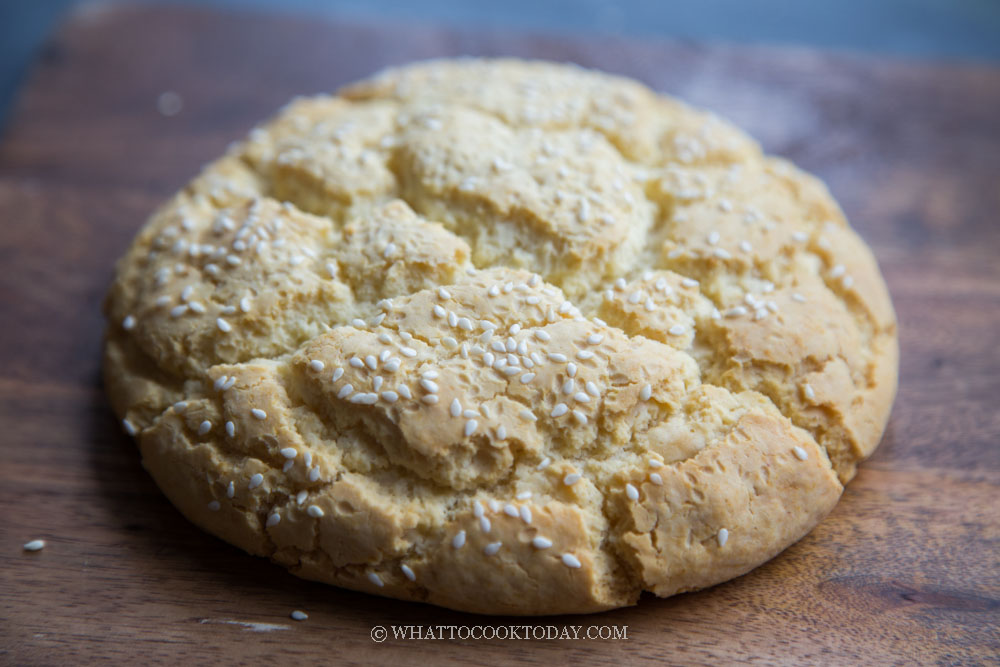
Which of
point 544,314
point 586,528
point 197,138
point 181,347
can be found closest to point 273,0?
point 197,138

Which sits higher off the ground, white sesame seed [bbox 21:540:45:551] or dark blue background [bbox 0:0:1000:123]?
dark blue background [bbox 0:0:1000:123]

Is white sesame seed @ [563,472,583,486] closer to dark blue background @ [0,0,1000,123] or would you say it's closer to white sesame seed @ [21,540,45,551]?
white sesame seed @ [21,540,45,551]

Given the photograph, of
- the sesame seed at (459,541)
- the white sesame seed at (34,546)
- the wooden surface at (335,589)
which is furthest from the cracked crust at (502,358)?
the white sesame seed at (34,546)

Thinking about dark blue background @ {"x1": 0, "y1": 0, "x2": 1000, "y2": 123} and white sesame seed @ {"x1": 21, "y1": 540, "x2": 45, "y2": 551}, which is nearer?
white sesame seed @ {"x1": 21, "y1": 540, "x2": 45, "y2": 551}

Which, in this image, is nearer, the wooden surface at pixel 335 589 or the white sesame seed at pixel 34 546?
the wooden surface at pixel 335 589

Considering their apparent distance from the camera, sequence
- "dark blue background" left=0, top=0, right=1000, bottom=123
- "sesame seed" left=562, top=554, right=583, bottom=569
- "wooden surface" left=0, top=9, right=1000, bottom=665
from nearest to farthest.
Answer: "sesame seed" left=562, top=554, right=583, bottom=569, "wooden surface" left=0, top=9, right=1000, bottom=665, "dark blue background" left=0, top=0, right=1000, bottom=123

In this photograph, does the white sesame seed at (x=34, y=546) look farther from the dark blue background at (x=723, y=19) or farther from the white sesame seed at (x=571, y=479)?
the dark blue background at (x=723, y=19)

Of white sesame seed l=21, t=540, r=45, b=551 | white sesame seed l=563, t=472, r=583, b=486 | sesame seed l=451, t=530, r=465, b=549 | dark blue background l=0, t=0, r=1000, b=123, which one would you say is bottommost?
white sesame seed l=21, t=540, r=45, b=551

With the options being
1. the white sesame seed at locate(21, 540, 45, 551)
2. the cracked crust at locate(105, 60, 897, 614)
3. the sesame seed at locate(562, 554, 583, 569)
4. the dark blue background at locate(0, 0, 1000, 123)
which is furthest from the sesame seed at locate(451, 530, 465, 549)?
the dark blue background at locate(0, 0, 1000, 123)

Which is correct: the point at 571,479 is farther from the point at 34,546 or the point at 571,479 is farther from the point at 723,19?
the point at 723,19
